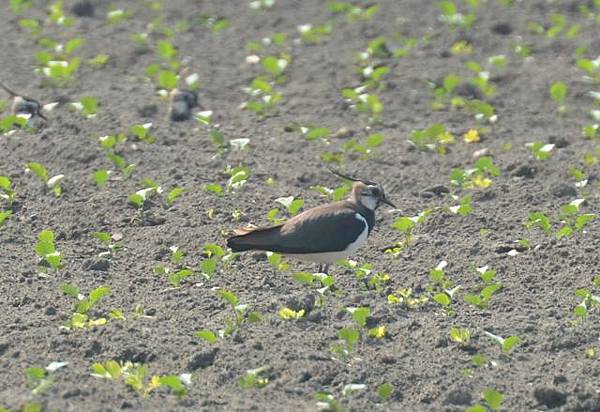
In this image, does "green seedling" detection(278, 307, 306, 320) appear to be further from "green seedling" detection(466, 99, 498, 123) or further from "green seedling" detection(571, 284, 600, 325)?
"green seedling" detection(466, 99, 498, 123)

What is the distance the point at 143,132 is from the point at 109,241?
5.94 ft

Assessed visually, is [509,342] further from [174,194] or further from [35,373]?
[174,194]

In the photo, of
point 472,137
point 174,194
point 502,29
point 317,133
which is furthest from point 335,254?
point 502,29

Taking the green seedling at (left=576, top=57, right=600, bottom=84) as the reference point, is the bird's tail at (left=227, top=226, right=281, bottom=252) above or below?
above

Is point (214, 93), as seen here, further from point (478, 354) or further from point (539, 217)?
point (478, 354)

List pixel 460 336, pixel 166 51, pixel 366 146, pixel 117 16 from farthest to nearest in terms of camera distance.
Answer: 1. pixel 117 16
2. pixel 166 51
3. pixel 366 146
4. pixel 460 336

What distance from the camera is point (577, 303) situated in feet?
26.1

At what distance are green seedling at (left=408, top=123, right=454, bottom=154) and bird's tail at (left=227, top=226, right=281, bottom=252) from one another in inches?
115

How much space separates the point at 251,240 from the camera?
8.15 m

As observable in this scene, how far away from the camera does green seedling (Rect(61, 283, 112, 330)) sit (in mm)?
7373

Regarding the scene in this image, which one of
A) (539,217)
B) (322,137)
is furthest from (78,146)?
(539,217)

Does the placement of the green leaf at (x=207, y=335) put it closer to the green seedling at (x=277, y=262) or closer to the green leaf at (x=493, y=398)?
the green seedling at (x=277, y=262)

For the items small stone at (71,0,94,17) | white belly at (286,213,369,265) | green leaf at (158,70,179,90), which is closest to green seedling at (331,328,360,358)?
white belly at (286,213,369,265)

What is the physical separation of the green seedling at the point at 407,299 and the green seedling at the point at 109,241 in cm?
181
